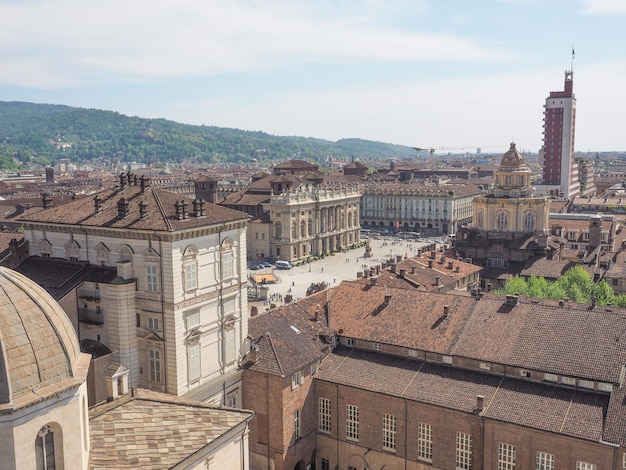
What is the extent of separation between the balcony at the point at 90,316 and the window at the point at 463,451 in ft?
96.8

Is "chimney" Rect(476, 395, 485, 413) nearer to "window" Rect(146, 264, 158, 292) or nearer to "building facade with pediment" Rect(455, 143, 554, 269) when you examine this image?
"window" Rect(146, 264, 158, 292)

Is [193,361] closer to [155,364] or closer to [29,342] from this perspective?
[155,364]

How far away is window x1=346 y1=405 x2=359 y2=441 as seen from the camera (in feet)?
174

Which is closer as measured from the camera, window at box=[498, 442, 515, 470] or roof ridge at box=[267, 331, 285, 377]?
window at box=[498, 442, 515, 470]

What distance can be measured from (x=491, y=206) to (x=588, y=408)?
83564 millimetres

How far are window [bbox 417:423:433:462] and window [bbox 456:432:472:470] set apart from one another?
2.20 meters

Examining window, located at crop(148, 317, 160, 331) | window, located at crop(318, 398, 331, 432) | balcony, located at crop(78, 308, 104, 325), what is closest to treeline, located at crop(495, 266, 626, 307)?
window, located at crop(318, 398, 331, 432)

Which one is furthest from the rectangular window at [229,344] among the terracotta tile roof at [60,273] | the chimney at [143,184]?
the chimney at [143,184]

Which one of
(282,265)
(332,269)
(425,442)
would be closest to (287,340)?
(425,442)

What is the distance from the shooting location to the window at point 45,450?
25.9 metres

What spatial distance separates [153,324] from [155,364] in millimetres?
3251

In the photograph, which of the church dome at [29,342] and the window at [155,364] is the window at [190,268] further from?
the church dome at [29,342]

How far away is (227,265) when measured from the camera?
5419 cm

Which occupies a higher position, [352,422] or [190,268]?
[190,268]
